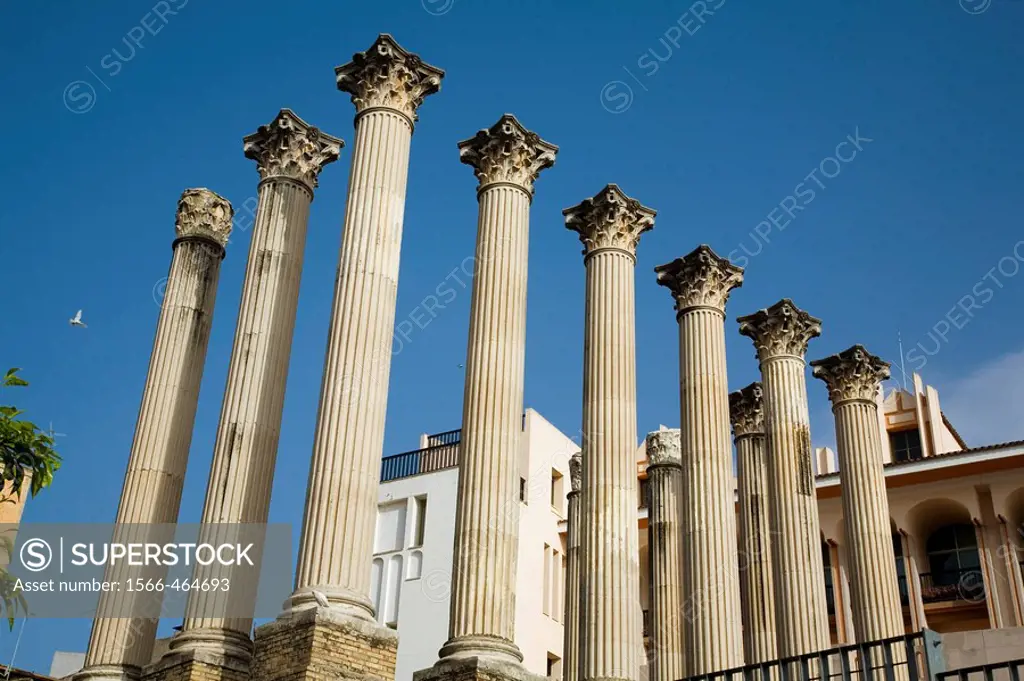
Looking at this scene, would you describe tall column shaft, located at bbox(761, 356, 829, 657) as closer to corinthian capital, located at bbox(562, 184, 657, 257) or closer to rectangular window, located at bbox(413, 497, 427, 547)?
corinthian capital, located at bbox(562, 184, 657, 257)

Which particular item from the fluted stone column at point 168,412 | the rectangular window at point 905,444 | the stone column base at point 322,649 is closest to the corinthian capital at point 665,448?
the fluted stone column at point 168,412

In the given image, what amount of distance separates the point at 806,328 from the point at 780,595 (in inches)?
280

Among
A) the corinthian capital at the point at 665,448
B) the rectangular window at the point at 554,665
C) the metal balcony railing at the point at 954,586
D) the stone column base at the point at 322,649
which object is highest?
the corinthian capital at the point at 665,448

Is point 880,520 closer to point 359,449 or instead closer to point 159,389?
point 359,449

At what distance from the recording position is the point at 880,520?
1178 inches

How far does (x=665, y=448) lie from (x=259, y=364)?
14469mm

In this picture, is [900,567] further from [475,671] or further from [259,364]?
[259,364]

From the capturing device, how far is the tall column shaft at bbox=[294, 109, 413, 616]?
65.0 ft

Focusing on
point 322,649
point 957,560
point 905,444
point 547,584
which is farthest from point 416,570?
point 322,649

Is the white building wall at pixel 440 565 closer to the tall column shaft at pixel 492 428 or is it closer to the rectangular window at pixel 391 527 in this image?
the rectangular window at pixel 391 527

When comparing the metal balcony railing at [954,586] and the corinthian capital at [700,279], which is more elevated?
the corinthian capital at [700,279]

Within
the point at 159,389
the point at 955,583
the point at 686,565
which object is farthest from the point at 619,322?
the point at 955,583

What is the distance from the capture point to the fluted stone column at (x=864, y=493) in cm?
2872

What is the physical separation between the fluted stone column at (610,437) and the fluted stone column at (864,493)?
6.61 m
